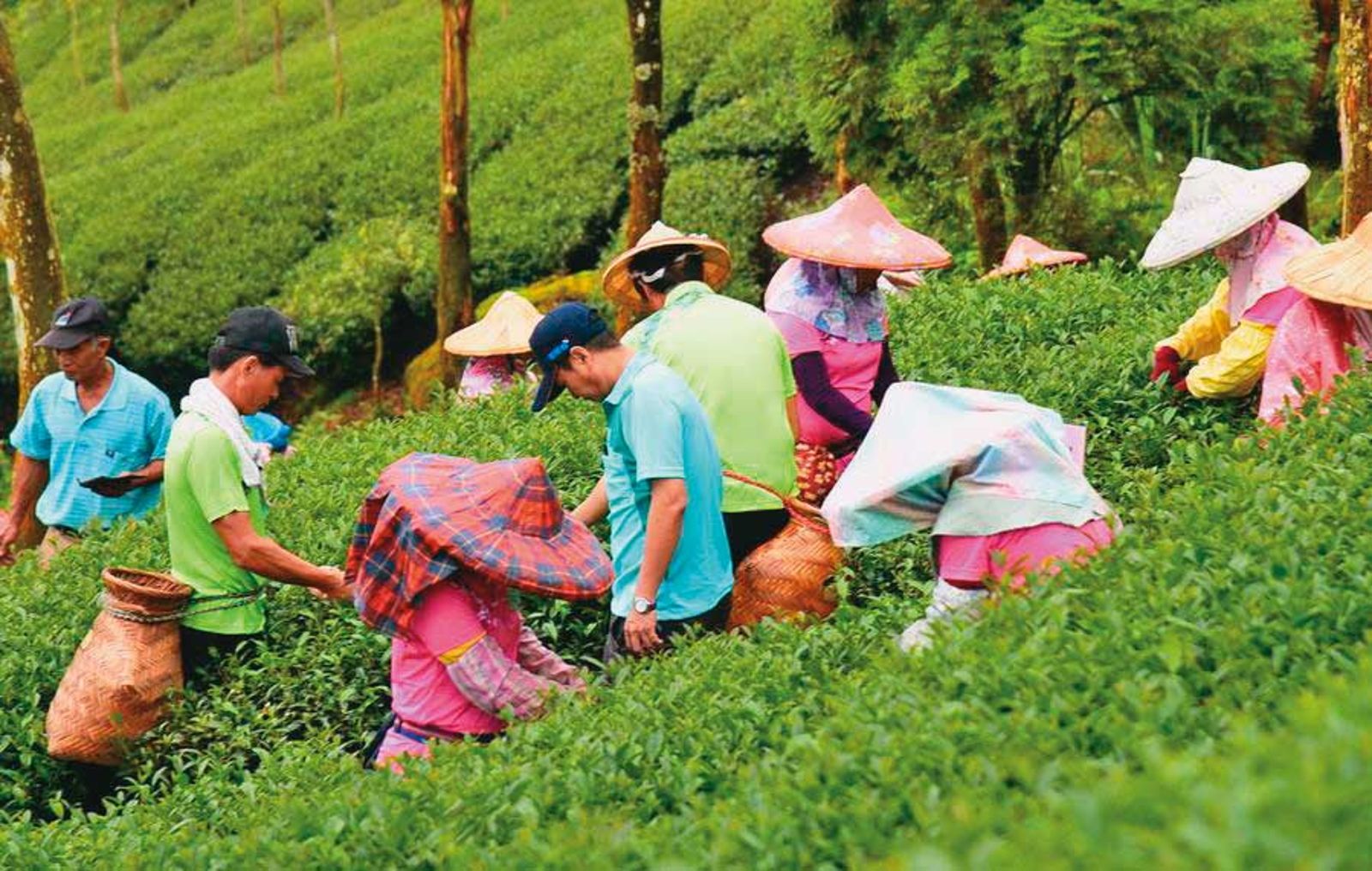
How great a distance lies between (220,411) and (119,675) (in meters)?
1.02

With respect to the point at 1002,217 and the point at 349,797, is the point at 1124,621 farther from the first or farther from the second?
the point at 1002,217

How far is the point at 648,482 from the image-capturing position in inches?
197

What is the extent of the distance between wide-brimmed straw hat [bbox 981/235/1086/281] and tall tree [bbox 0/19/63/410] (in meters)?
6.18

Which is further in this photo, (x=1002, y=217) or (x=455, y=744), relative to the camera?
(x=1002, y=217)

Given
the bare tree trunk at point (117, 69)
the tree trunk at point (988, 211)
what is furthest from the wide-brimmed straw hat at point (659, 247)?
the bare tree trunk at point (117, 69)

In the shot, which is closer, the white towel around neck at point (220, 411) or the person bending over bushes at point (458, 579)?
the person bending over bushes at point (458, 579)

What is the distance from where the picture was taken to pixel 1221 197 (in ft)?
19.8

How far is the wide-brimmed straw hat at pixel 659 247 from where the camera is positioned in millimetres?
5914

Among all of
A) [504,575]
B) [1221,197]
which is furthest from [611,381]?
[1221,197]

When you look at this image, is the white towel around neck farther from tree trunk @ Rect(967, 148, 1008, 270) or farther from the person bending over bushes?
tree trunk @ Rect(967, 148, 1008, 270)

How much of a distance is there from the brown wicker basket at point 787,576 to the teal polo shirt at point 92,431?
3.26 metres

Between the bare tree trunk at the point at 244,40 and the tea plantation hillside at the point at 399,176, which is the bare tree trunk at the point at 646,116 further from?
the bare tree trunk at the point at 244,40

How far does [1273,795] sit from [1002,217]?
424 inches

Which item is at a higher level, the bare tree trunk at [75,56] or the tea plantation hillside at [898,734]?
the tea plantation hillside at [898,734]
